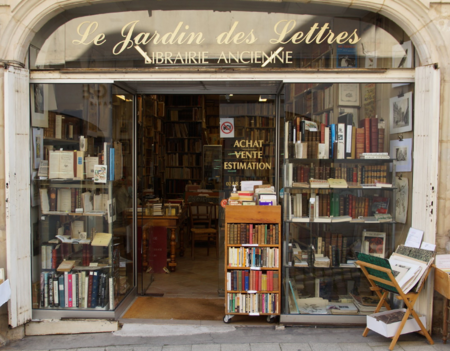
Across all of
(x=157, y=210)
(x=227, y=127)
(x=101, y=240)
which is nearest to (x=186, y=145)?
(x=157, y=210)

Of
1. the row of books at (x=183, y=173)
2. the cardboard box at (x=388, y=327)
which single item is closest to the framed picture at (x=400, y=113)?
the cardboard box at (x=388, y=327)

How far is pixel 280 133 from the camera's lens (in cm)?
445

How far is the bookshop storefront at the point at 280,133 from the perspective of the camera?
3.93 metres

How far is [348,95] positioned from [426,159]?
42.1 inches

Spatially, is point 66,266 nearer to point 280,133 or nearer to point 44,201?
point 44,201

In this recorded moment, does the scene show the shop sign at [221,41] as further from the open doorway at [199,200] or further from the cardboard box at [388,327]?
the cardboard box at [388,327]

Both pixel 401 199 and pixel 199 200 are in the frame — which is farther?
pixel 199 200

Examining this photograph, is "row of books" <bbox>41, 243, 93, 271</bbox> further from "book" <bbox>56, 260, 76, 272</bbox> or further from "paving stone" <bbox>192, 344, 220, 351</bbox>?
"paving stone" <bbox>192, 344, 220, 351</bbox>

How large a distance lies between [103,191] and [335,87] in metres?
2.92

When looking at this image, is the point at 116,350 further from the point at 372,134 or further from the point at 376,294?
the point at 372,134

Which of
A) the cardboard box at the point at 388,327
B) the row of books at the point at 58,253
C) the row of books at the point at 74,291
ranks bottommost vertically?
the cardboard box at the point at 388,327

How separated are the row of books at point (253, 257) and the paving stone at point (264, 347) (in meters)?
0.79

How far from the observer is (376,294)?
4203mm

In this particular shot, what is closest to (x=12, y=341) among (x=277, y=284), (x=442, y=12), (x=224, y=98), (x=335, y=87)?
(x=277, y=284)
